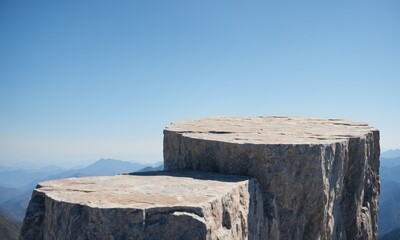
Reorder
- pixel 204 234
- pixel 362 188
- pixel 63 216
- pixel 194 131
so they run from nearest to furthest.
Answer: pixel 204 234
pixel 63 216
pixel 194 131
pixel 362 188

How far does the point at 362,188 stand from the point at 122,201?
259 inches

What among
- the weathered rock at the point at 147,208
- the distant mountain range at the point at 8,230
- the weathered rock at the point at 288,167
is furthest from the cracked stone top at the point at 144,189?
the distant mountain range at the point at 8,230

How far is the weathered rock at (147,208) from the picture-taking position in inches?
154

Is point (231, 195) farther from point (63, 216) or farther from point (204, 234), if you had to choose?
point (63, 216)

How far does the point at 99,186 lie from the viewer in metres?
5.04

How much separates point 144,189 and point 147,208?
90cm

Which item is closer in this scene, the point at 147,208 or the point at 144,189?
the point at 147,208

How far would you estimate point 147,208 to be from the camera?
3.96 m

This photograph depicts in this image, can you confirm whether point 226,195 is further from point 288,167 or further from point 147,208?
point 288,167

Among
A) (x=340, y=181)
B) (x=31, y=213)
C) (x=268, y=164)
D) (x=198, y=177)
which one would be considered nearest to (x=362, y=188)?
(x=340, y=181)

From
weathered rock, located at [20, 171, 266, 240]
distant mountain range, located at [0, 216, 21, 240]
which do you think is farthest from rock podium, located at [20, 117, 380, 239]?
distant mountain range, located at [0, 216, 21, 240]

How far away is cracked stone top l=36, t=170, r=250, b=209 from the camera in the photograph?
13.8 ft

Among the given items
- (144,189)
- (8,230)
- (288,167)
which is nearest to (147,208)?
(144,189)

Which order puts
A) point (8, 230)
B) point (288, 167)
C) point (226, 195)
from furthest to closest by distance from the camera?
1. point (8, 230)
2. point (288, 167)
3. point (226, 195)
